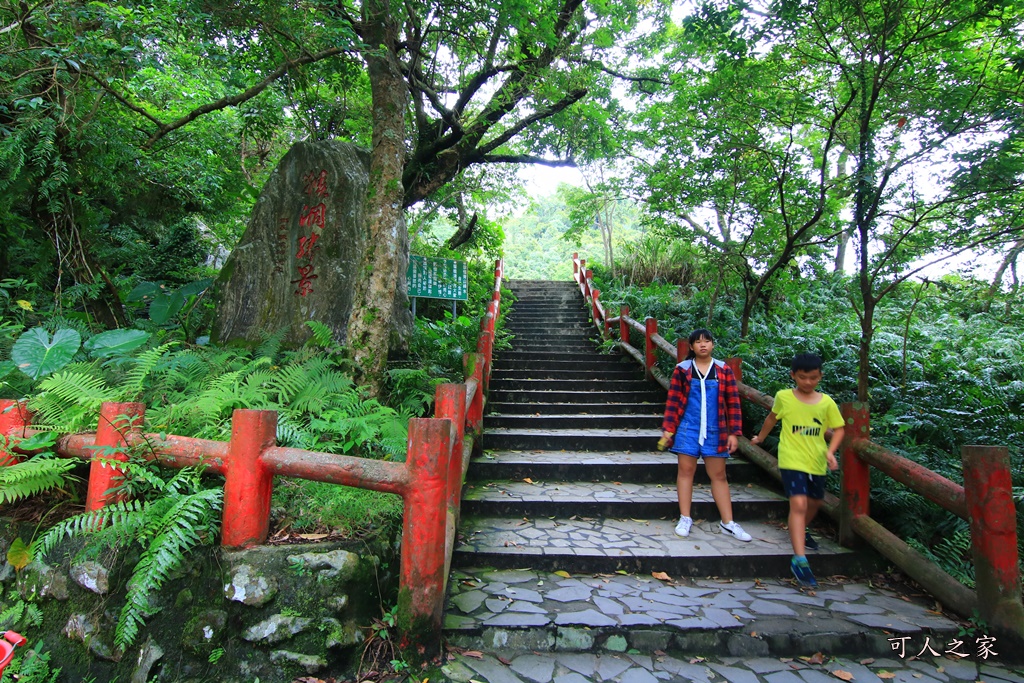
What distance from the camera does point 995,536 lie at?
269cm

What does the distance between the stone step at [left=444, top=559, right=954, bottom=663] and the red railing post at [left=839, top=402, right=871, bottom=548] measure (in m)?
0.52

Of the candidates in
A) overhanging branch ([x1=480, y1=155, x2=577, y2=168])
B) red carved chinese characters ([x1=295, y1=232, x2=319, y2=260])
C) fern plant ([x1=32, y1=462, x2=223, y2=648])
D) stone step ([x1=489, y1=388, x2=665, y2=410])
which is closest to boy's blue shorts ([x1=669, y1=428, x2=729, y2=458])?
fern plant ([x1=32, y1=462, x2=223, y2=648])

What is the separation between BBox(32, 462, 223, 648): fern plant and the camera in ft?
7.47

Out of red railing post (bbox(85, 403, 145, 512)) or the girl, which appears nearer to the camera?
red railing post (bbox(85, 403, 145, 512))

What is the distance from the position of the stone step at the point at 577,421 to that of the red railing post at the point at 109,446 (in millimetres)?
3807

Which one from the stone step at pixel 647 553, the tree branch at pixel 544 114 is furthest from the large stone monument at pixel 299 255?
the stone step at pixel 647 553

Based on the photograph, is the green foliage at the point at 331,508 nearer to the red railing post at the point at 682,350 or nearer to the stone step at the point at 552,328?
the red railing post at the point at 682,350

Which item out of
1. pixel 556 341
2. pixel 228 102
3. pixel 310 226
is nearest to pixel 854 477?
pixel 310 226

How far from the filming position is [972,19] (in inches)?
163

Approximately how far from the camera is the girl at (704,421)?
11.7ft

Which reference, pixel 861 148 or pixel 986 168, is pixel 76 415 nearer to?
pixel 861 148

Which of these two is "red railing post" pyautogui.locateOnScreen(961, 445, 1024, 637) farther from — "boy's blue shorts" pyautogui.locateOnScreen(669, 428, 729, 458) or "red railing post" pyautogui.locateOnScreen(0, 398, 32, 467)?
"red railing post" pyautogui.locateOnScreen(0, 398, 32, 467)

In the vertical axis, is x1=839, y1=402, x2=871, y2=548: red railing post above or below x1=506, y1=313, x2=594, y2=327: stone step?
below

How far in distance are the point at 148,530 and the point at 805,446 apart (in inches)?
147
